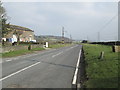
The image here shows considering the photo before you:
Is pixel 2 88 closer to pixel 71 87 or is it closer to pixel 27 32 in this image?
pixel 71 87

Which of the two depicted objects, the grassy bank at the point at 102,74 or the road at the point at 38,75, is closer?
the grassy bank at the point at 102,74

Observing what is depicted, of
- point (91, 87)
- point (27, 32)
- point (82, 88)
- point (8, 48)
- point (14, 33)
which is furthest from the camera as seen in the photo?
point (27, 32)

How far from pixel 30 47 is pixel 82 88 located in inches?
1356

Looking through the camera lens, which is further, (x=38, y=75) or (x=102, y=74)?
(x=38, y=75)

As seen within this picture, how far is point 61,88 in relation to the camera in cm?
703

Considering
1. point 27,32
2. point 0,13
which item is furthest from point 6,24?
point 27,32

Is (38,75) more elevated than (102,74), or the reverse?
(102,74)

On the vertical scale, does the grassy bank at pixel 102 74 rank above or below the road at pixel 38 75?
above

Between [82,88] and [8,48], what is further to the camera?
[8,48]

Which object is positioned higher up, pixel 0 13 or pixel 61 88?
pixel 0 13

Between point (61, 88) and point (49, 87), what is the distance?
545mm

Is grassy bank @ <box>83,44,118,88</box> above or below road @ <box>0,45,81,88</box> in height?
above

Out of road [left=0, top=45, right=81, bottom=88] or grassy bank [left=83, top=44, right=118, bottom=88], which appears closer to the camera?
grassy bank [left=83, top=44, right=118, bottom=88]

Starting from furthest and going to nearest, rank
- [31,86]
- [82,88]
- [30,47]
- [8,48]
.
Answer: [30,47]
[8,48]
[31,86]
[82,88]
